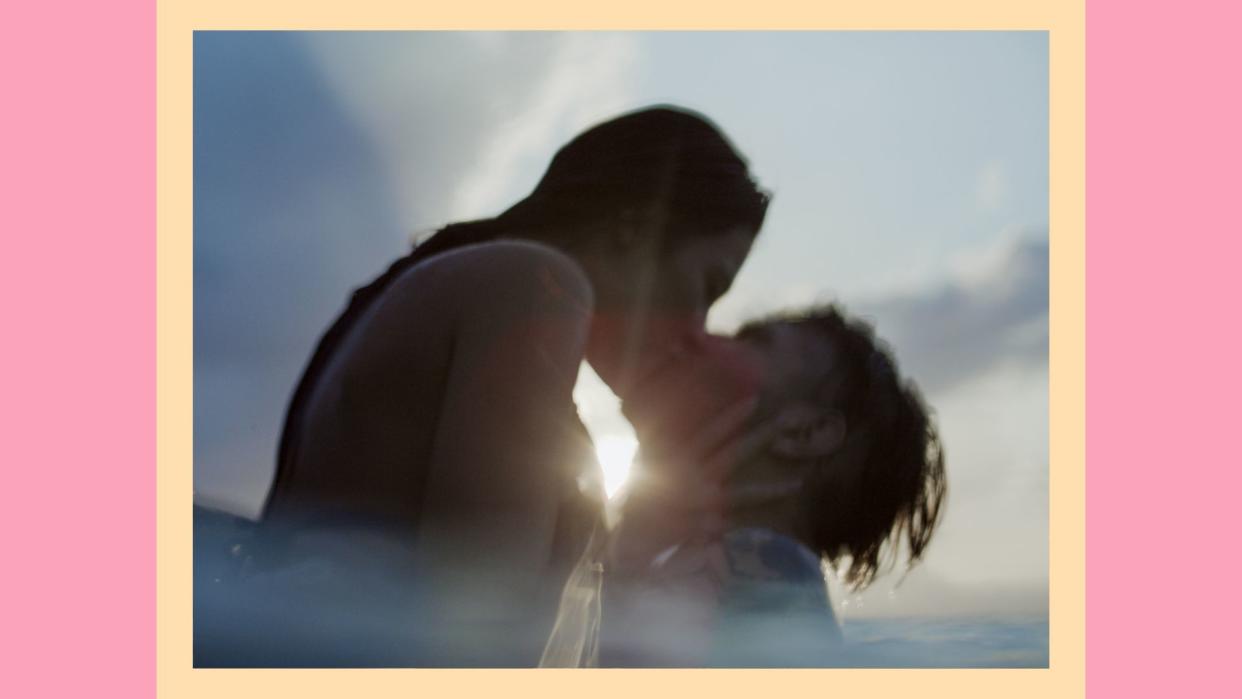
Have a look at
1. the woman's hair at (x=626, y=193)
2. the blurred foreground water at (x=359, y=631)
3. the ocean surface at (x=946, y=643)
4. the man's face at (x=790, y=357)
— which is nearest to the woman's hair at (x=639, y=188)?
the woman's hair at (x=626, y=193)

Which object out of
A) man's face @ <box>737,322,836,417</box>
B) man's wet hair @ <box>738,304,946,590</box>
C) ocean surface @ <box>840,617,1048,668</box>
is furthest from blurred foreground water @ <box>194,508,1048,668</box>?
man's face @ <box>737,322,836,417</box>

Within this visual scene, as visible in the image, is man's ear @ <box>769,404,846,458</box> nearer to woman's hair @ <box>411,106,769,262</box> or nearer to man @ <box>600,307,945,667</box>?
man @ <box>600,307,945,667</box>

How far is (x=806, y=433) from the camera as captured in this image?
5.75 ft

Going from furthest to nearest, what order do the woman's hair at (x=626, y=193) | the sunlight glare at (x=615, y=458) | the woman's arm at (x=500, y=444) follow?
the sunlight glare at (x=615, y=458), the woman's hair at (x=626, y=193), the woman's arm at (x=500, y=444)

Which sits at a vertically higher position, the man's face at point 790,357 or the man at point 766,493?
the man's face at point 790,357

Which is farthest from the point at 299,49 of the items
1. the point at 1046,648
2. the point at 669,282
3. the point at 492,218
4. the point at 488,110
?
the point at 1046,648

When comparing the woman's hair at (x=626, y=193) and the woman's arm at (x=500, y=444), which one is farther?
the woman's hair at (x=626, y=193)

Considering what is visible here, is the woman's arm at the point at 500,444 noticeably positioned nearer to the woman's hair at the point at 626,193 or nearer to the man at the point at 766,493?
the woman's hair at the point at 626,193

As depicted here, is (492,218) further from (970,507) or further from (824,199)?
(970,507)

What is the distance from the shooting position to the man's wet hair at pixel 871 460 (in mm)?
1781

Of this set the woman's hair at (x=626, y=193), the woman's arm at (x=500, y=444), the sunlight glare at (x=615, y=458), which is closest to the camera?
the woman's arm at (x=500, y=444)

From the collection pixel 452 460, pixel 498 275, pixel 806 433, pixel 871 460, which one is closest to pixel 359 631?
pixel 452 460

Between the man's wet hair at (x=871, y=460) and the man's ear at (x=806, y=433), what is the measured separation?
25 millimetres

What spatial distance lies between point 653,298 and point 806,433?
35 cm
